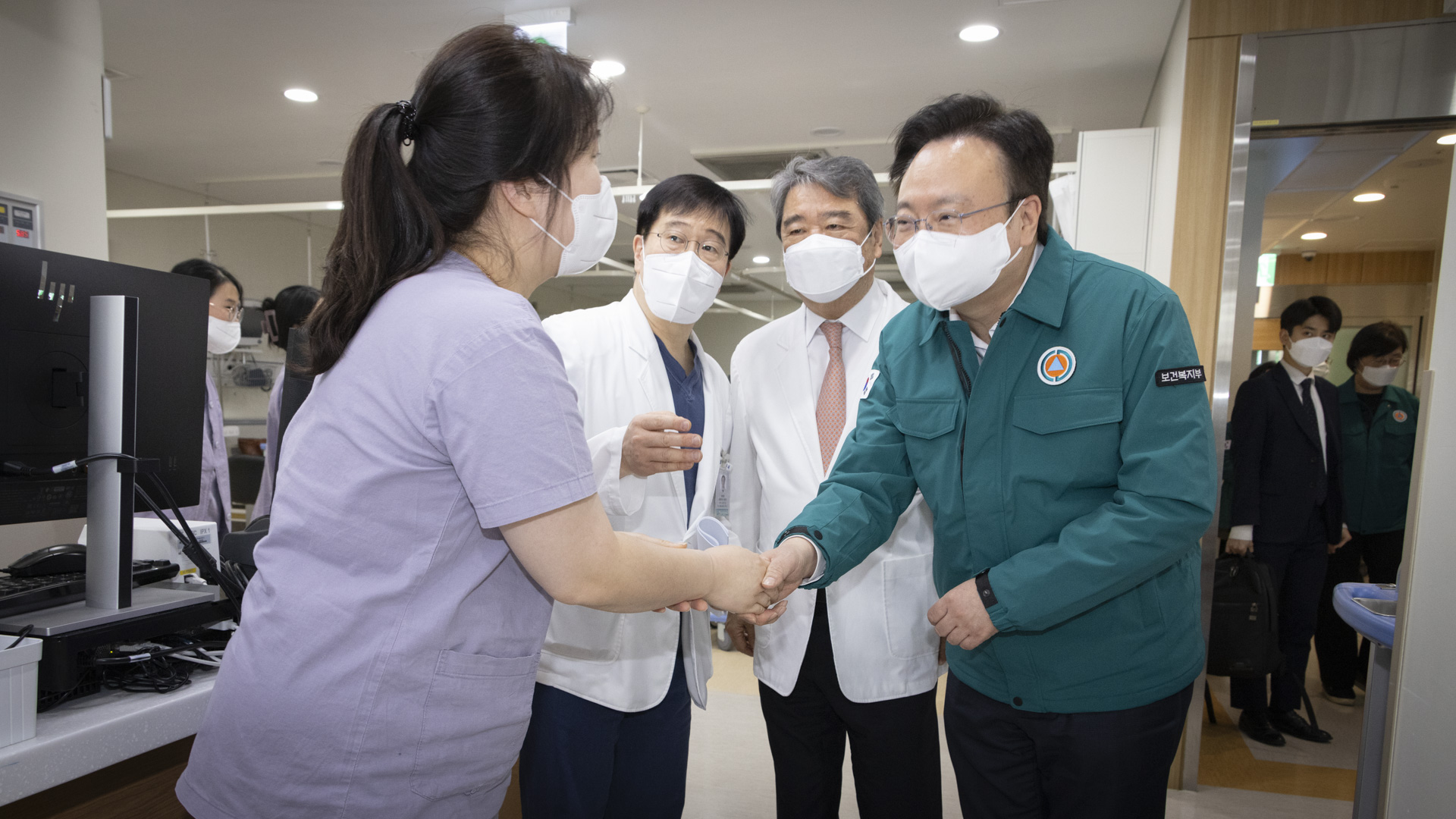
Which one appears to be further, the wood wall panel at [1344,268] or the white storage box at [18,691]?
the wood wall panel at [1344,268]

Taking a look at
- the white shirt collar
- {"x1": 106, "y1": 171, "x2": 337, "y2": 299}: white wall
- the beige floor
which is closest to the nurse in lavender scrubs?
the white shirt collar

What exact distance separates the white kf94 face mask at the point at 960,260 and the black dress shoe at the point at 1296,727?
3436 mm

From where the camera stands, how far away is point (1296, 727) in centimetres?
371

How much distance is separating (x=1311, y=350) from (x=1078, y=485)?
282 cm

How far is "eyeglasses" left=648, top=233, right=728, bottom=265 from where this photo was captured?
2.04m

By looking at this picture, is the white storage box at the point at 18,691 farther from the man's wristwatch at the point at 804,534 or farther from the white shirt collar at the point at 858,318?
the white shirt collar at the point at 858,318

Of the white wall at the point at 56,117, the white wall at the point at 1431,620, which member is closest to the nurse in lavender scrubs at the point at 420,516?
the white wall at the point at 1431,620

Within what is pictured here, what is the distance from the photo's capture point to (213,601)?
147 cm

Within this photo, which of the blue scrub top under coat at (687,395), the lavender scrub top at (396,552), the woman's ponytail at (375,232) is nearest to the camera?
the lavender scrub top at (396,552)

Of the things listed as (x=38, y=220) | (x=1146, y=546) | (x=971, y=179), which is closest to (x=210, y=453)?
(x=38, y=220)

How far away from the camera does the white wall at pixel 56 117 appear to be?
113 inches

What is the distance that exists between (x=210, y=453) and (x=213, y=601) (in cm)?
218

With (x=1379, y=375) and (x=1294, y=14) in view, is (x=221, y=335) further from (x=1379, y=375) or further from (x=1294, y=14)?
(x=1379, y=375)

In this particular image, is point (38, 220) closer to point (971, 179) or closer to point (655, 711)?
point (655, 711)
